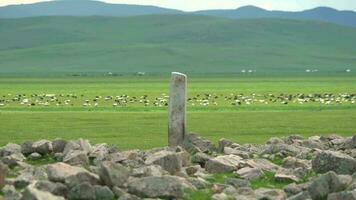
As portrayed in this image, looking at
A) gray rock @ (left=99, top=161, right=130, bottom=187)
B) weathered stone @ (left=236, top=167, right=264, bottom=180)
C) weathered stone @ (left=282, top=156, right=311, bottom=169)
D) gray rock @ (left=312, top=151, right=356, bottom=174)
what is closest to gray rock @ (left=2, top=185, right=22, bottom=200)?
gray rock @ (left=99, top=161, right=130, bottom=187)

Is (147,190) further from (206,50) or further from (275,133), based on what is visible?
(206,50)

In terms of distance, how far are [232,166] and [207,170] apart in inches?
15.6

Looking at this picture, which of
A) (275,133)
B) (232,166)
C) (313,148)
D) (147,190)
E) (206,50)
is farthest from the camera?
(206,50)

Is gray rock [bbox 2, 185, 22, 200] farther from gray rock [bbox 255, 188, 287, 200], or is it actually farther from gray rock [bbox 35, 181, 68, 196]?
gray rock [bbox 255, 188, 287, 200]

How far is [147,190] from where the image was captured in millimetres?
11305

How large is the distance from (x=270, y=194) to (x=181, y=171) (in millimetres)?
1844

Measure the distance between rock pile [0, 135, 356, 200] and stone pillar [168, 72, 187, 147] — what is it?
18.8 inches

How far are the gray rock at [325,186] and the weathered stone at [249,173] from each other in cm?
195

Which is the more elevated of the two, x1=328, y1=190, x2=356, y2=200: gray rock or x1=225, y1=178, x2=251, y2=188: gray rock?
x1=328, y1=190, x2=356, y2=200: gray rock

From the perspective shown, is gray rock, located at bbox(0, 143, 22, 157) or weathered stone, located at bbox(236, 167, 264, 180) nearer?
weathered stone, located at bbox(236, 167, 264, 180)

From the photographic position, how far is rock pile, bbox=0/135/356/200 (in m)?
11.2

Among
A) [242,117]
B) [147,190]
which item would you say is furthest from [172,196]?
[242,117]

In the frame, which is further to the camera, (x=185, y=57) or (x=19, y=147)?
(x=185, y=57)

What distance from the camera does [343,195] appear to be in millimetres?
11203
